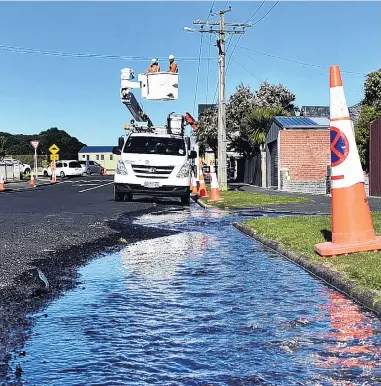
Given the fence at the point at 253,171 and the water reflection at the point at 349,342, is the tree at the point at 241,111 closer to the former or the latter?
the fence at the point at 253,171

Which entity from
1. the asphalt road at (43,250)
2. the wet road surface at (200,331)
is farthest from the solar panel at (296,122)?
the wet road surface at (200,331)

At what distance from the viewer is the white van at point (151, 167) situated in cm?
1989

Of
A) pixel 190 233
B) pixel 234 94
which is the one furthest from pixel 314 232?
pixel 234 94

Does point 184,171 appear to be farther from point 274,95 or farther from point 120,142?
point 274,95

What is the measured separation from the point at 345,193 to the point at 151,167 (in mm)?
12420

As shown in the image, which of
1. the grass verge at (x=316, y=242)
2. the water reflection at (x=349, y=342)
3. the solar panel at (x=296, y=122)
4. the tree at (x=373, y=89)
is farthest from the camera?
the solar panel at (x=296, y=122)

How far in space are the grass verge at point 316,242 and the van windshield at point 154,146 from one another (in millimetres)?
8379

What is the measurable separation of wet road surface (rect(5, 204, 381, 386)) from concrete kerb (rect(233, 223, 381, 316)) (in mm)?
110

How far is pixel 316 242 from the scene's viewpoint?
8.76 metres

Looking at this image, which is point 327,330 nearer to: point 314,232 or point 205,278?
point 205,278

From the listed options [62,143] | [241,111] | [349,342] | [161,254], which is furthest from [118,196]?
[62,143]

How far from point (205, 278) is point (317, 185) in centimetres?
2194

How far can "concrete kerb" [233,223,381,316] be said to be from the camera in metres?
5.45

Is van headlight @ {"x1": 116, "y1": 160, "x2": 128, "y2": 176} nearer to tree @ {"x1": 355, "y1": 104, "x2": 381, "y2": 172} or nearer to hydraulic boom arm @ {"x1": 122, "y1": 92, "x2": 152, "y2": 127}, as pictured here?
hydraulic boom arm @ {"x1": 122, "y1": 92, "x2": 152, "y2": 127}
